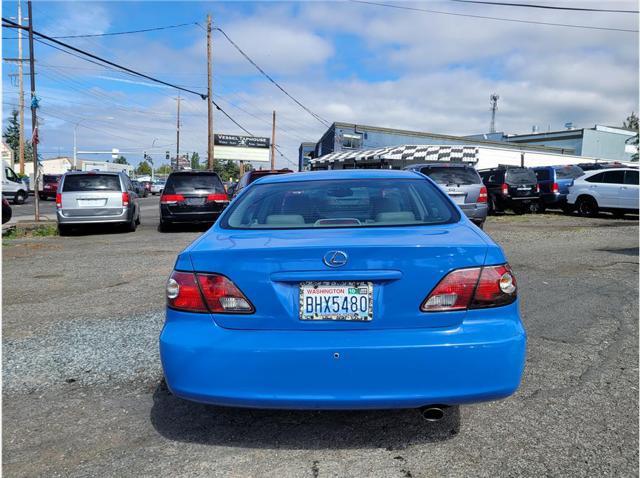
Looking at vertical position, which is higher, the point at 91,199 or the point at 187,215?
the point at 91,199

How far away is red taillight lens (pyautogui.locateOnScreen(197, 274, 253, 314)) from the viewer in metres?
2.65

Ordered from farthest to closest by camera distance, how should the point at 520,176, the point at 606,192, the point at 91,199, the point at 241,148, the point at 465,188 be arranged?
the point at 241,148 < the point at 520,176 < the point at 606,192 < the point at 91,199 < the point at 465,188

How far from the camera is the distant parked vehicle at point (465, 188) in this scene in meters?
12.9

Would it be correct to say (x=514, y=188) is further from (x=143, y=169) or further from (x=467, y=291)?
(x=143, y=169)

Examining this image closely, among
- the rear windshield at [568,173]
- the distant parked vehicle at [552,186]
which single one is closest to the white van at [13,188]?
the distant parked vehicle at [552,186]

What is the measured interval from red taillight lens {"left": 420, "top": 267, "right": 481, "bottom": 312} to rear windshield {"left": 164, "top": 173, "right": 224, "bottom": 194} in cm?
1227

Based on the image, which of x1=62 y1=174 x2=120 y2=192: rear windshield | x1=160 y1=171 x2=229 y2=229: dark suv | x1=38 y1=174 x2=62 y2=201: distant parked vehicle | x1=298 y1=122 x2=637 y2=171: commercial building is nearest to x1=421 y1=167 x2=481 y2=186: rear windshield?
x1=160 y1=171 x2=229 y2=229: dark suv

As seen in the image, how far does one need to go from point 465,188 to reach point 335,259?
11066 millimetres

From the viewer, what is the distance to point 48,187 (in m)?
34.4

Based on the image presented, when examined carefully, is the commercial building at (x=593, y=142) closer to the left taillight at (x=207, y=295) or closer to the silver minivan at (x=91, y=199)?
the silver minivan at (x=91, y=199)

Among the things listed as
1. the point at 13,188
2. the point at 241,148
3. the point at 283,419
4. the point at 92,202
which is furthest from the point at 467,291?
the point at 241,148

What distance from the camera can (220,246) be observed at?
283cm

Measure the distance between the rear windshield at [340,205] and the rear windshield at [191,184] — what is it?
416 inches

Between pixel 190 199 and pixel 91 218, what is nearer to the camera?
pixel 91 218
